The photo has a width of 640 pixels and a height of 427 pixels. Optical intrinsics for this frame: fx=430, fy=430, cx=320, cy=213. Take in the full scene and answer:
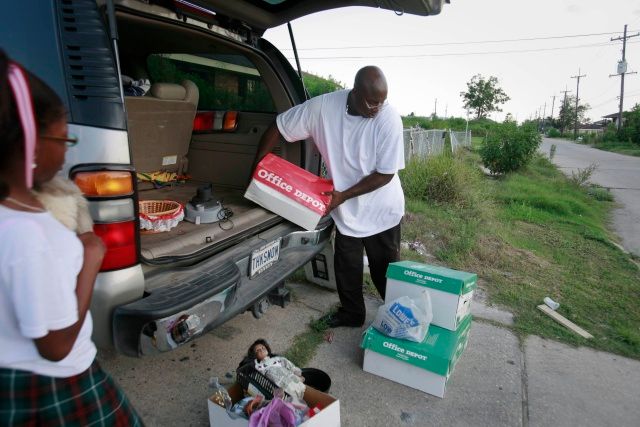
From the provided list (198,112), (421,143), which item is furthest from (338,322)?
(421,143)

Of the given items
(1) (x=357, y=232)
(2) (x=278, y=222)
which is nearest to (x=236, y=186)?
(2) (x=278, y=222)

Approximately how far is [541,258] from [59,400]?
5088 mm

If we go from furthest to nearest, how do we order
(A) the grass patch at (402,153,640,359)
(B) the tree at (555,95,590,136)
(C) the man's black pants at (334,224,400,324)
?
(B) the tree at (555,95,590,136) < (A) the grass patch at (402,153,640,359) < (C) the man's black pants at (334,224,400,324)

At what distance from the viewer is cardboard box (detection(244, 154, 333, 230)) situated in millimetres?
2715

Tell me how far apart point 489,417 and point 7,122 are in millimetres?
2470

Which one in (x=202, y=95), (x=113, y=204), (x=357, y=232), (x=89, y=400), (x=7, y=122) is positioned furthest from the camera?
(x=202, y=95)

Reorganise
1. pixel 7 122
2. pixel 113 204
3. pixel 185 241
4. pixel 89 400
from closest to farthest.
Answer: pixel 7 122 → pixel 89 400 → pixel 113 204 → pixel 185 241

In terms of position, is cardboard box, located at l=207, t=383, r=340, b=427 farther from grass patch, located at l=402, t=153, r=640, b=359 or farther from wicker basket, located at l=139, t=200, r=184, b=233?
grass patch, located at l=402, t=153, r=640, b=359

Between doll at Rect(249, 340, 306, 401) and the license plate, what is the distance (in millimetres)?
415

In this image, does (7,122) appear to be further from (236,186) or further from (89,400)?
(236,186)

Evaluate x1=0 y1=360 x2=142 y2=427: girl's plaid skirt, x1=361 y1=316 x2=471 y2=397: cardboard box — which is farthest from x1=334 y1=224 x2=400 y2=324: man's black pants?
x1=0 y1=360 x2=142 y2=427: girl's plaid skirt

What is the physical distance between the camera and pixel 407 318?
2.47m

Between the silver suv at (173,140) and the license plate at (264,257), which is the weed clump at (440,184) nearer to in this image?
the silver suv at (173,140)

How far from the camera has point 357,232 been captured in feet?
9.60
